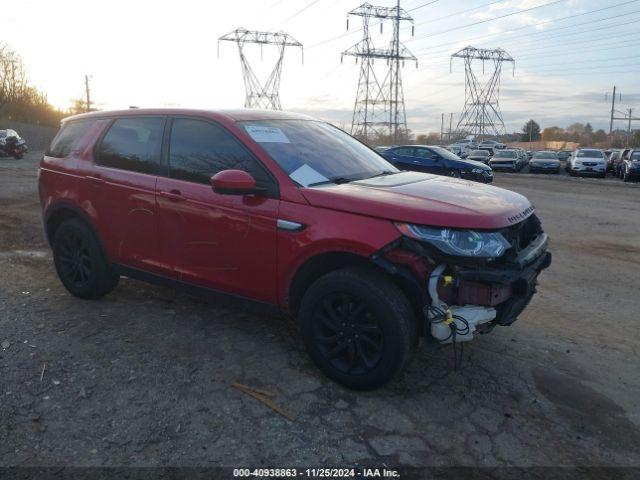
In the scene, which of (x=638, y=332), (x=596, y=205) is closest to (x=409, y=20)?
(x=596, y=205)

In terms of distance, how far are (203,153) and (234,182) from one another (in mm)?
737

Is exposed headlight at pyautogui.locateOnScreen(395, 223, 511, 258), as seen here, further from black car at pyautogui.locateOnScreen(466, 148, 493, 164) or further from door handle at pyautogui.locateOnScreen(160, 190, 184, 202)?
black car at pyautogui.locateOnScreen(466, 148, 493, 164)

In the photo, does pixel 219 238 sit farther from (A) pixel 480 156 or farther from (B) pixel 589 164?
(A) pixel 480 156

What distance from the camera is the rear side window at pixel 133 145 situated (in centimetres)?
439

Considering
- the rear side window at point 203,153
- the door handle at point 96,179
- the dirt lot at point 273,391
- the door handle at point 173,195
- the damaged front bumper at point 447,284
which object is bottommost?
the dirt lot at point 273,391

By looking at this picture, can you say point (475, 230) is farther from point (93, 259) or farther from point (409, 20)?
point (409, 20)

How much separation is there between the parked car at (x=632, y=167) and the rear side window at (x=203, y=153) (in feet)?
85.3

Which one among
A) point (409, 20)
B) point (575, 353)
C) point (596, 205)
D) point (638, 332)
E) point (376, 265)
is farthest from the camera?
point (409, 20)

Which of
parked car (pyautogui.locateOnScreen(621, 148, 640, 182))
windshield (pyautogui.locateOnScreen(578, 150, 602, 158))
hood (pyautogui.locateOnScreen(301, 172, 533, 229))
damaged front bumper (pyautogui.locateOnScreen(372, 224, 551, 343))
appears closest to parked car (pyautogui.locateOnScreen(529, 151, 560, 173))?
windshield (pyautogui.locateOnScreen(578, 150, 602, 158))

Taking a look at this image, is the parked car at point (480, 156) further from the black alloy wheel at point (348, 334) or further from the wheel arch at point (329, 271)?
the black alloy wheel at point (348, 334)

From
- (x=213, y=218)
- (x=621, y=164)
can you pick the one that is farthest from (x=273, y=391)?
(x=621, y=164)

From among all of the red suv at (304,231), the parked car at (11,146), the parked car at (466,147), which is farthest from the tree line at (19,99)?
the red suv at (304,231)

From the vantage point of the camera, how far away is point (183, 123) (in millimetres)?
4262

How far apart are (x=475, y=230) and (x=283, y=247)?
123 cm
